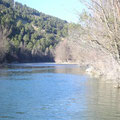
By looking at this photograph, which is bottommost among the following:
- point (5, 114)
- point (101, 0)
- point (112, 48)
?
point (5, 114)

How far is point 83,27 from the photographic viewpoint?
50.6ft

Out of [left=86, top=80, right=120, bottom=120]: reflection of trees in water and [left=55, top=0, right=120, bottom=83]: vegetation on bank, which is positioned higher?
[left=55, top=0, right=120, bottom=83]: vegetation on bank

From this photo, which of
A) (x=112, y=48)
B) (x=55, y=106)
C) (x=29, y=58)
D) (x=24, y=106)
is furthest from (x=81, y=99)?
(x=29, y=58)

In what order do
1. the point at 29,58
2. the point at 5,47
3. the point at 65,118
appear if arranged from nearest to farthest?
→ 1. the point at 65,118
2. the point at 5,47
3. the point at 29,58

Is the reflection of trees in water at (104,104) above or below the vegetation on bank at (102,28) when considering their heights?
below

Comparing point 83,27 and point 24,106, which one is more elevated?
point 83,27

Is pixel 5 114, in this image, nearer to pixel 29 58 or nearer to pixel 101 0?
pixel 101 0

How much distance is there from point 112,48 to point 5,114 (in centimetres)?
670

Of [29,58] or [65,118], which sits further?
[29,58]

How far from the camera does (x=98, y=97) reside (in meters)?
19.5

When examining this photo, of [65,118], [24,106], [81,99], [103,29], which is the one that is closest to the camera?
[65,118]

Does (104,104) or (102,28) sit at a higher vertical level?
(102,28)

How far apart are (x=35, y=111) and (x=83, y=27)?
18.2 feet

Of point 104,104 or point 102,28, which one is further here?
point 104,104
